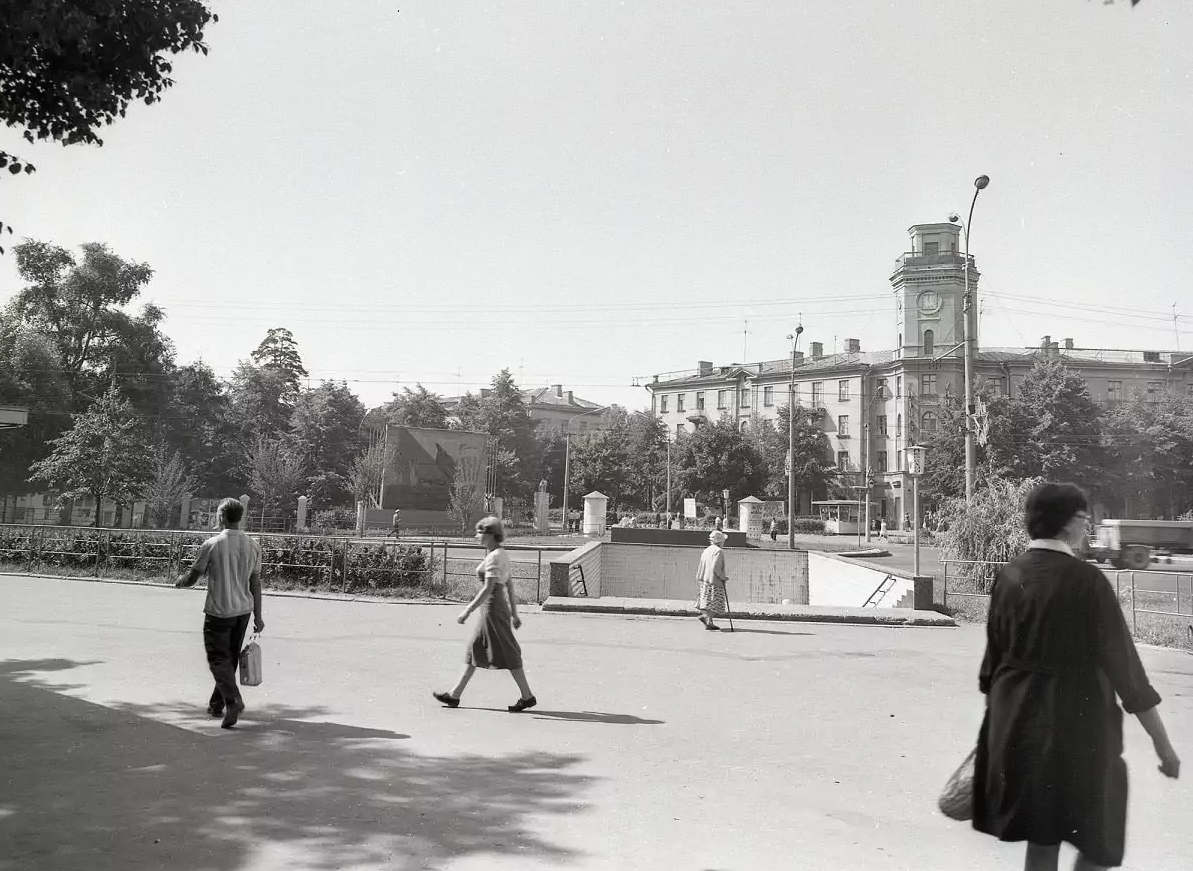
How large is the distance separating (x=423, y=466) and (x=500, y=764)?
40.4m

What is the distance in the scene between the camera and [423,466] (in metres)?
45.3

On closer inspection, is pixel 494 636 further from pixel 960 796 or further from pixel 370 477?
pixel 370 477

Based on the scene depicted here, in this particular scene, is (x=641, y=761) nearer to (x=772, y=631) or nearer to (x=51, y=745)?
(x=51, y=745)

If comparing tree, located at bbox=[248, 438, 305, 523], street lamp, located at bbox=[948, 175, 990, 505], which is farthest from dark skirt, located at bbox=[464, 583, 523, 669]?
tree, located at bbox=[248, 438, 305, 523]

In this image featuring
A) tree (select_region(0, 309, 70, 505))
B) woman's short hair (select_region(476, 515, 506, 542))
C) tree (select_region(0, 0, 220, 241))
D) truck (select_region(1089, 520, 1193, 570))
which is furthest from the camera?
tree (select_region(0, 309, 70, 505))

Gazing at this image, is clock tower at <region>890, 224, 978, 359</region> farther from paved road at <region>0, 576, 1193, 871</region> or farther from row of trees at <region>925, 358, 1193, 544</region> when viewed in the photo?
paved road at <region>0, 576, 1193, 871</region>

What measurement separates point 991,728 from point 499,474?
67006 millimetres

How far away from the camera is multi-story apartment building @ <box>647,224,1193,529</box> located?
69.3m

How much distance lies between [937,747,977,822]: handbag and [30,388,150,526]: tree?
124ft

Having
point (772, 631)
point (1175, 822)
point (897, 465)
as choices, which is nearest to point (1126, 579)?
point (772, 631)

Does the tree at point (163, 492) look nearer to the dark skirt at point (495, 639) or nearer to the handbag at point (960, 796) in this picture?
the dark skirt at point (495, 639)

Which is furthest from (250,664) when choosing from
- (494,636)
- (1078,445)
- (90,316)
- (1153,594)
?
(1078,445)

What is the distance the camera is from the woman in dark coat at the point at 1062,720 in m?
2.96

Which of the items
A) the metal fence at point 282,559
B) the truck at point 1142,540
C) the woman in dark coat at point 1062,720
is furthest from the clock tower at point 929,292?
the woman in dark coat at point 1062,720
